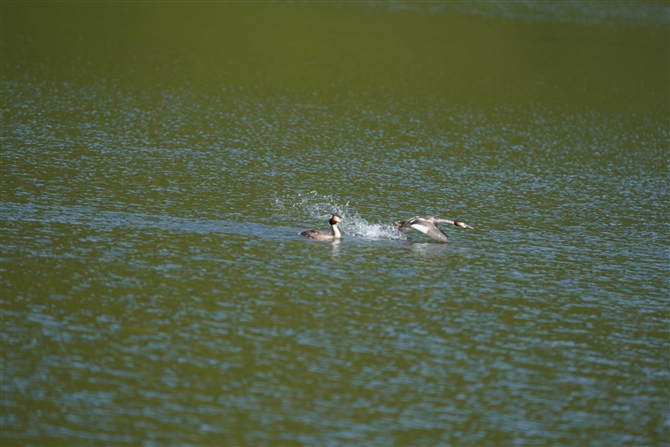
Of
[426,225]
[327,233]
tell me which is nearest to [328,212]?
[327,233]

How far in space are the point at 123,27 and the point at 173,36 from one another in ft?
11.1

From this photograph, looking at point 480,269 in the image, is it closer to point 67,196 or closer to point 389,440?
point 389,440

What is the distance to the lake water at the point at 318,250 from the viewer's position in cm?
1683

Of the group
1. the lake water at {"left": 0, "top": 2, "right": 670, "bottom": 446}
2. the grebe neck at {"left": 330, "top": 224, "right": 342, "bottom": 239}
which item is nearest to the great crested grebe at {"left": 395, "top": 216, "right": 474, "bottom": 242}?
the lake water at {"left": 0, "top": 2, "right": 670, "bottom": 446}

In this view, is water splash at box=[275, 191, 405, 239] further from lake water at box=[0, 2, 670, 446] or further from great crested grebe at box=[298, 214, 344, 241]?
great crested grebe at box=[298, 214, 344, 241]

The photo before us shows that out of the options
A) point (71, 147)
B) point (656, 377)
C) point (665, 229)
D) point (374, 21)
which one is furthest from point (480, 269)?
point (374, 21)

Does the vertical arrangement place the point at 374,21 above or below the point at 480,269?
above

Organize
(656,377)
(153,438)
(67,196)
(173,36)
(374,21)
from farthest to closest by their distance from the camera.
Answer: (374,21), (173,36), (67,196), (656,377), (153,438)

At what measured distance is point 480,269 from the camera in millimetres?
25266

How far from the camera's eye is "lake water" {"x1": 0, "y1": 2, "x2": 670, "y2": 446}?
A: 16.8 m

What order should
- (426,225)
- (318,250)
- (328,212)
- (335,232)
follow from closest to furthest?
(318,250) → (335,232) → (426,225) → (328,212)

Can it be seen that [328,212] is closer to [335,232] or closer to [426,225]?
[335,232]

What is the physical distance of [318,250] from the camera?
2562 cm

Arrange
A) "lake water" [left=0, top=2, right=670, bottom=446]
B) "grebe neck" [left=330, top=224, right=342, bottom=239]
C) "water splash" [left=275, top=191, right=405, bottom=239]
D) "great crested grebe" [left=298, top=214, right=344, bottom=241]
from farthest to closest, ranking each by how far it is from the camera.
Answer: "water splash" [left=275, top=191, right=405, bottom=239], "grebe neck" [left=330, top=224, right=342, bottom=239], "great crested grebe" [left=298, top=214, right=344, bottom=241], "lake water" [left=0, top=2, right=670, bottom=446]
